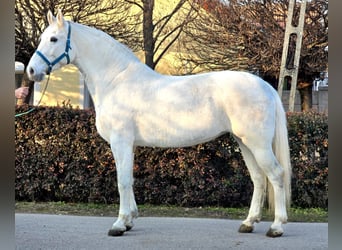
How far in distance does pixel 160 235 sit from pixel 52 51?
2.33 meters

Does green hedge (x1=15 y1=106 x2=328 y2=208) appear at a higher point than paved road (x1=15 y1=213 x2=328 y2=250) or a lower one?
higher

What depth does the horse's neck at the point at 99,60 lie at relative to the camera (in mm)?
4820

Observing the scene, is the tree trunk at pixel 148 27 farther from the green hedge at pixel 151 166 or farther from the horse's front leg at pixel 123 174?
the horse's front leg at pixel 123 174

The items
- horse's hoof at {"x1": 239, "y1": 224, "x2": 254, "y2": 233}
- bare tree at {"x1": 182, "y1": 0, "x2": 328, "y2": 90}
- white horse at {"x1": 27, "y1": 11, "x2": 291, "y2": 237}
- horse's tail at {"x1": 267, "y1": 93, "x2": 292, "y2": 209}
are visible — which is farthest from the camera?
bare tree at {"x1": 182, "y1": 0, "x2": 328, "y2": 90}

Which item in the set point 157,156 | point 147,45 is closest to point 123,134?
point 157,156

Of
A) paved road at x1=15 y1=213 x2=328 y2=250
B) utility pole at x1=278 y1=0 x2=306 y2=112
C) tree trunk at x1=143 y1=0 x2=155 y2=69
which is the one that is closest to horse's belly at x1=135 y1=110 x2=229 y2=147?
paved road at x1=15 y1=213 x2=328 y2=250

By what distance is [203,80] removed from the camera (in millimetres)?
4648

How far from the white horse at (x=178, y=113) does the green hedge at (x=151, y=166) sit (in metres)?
2.26

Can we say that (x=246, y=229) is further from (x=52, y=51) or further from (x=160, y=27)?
(x=160, y=27)

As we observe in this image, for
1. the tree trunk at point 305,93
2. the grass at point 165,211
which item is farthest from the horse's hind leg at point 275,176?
the tree trunk at point 305,93

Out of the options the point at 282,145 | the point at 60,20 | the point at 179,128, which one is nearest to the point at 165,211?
the point at 179,128

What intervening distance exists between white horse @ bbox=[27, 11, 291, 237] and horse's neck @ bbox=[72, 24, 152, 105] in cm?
3

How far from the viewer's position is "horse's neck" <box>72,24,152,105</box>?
15.8 feet

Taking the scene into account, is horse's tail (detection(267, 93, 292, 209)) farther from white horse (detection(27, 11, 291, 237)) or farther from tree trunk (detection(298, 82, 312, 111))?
tree trunk (detection(298, 82, 312, 111))
